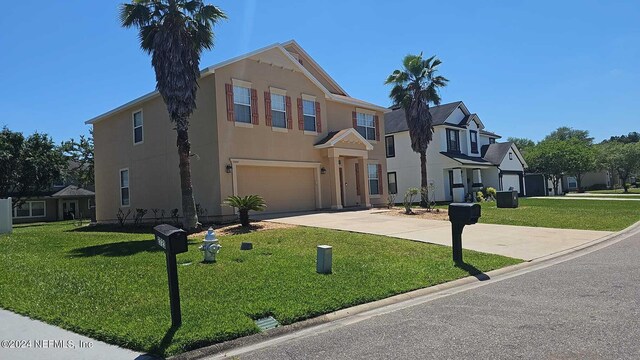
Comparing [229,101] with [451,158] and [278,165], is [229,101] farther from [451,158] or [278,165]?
[451,158]

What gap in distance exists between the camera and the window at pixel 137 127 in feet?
76.6

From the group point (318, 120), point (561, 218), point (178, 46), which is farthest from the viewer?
point (318, 120)

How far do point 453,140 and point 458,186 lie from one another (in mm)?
4488

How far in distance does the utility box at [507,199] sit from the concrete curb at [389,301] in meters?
11.6

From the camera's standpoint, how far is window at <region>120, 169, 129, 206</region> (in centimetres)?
2456

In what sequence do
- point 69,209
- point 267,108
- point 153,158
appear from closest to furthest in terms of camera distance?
1. point 267,108
2. point 153,158
3. point 69,209

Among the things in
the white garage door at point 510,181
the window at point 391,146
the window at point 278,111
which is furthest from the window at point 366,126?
the white garage door at point 510,181

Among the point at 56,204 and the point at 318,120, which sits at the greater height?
the point at 318,120

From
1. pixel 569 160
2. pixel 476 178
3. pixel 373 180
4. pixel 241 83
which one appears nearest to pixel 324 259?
pixel 241 83

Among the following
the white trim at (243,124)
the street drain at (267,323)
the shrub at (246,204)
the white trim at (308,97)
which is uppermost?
the white trim at (308,97)

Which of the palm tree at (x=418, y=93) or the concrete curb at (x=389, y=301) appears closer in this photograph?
the concrete curb at (x=389, y=301)

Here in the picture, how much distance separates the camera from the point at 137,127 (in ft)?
77.4

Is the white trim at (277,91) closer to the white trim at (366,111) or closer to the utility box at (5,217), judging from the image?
the white trim at (366,111)

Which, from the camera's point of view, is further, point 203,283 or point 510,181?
point 510,181
